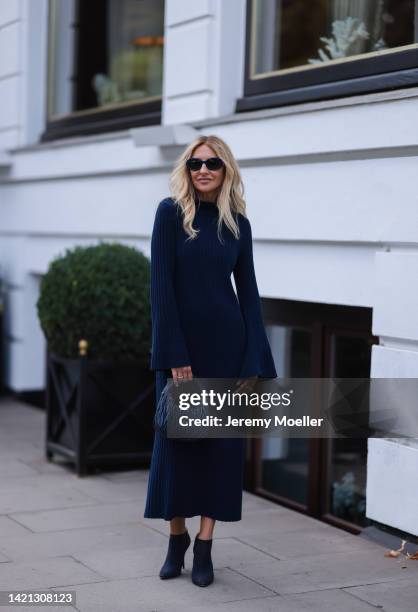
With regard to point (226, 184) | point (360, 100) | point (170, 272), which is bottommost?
point (170, 272)

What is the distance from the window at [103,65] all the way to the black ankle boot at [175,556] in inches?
165

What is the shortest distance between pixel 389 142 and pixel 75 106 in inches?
193

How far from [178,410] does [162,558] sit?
0.98 m

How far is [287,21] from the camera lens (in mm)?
6844

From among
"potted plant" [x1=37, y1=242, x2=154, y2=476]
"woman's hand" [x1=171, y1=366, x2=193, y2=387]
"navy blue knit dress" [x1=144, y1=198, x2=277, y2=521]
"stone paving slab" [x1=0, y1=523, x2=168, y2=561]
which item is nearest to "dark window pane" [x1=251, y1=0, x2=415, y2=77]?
"potted plant" [x1=37, y1=242, x2=154, y2=476]

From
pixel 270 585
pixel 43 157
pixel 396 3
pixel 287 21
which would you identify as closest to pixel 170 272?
pixel 270 585

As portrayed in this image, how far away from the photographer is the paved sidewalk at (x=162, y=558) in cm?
442

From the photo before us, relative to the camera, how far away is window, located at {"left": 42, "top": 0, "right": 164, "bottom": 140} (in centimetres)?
848

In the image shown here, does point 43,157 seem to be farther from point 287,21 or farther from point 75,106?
point 287,21

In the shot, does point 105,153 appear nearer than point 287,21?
No

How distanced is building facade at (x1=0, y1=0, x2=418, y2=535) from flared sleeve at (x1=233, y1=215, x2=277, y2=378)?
0.92 m

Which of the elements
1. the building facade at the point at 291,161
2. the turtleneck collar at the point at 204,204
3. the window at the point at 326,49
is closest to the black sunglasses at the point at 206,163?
the turtleneck collar at the point at 204,204

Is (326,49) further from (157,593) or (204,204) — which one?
(157,593)

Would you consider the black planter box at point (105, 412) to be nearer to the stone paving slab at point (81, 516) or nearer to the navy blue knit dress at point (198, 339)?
the stone paving slab at point (81, 516)
